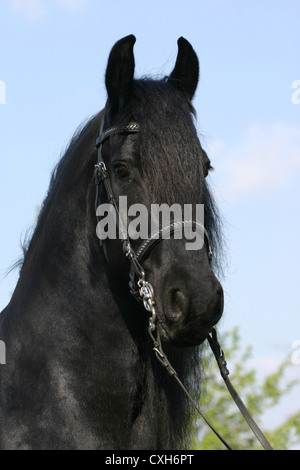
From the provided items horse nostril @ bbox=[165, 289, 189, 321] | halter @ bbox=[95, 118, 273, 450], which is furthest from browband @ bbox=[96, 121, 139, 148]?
horse nostril @ bbox=[165, 289, 189, 321]

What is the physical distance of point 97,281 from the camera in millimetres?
4266

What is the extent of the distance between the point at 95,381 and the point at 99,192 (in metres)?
1.18

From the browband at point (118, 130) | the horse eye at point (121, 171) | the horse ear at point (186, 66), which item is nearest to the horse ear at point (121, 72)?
the browband at point (118, 130)

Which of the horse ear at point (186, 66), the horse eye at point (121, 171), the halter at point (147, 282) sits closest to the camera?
the halter at point (147, 282)

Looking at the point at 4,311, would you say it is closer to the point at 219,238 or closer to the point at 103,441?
the point at 103,441

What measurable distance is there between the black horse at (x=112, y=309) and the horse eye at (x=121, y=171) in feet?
0.04

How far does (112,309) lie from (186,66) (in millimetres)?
1872

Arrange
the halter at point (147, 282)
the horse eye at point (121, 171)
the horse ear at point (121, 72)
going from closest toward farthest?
the halter at point (147, 282)
the horse eye at point (121, 171)
the horse ear at point (121, 72)

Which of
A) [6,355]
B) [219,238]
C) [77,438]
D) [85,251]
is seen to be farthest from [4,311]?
[219,238]

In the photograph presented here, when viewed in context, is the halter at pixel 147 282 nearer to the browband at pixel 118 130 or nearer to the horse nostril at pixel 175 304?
the browband at pixel 118 130

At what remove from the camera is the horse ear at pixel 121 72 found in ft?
14.0

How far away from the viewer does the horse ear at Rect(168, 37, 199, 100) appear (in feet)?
15.9

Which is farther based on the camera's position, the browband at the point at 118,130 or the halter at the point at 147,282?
the browband at the point at 118,130

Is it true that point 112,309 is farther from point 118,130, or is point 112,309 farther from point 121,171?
point 118,130
